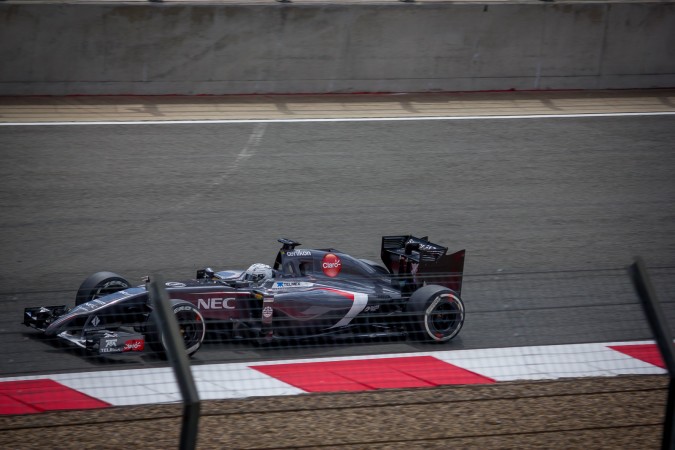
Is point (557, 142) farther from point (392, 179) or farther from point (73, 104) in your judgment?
point (73, 104)

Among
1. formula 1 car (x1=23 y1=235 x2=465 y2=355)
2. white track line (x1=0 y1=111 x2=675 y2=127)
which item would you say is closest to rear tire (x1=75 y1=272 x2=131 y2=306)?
formula 1 car (x1=23 y1=235 x2=465 y2=355)

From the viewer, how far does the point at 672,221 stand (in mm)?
12164

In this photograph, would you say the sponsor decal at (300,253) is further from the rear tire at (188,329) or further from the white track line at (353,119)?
the white track line at (353,119)

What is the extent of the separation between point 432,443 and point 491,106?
1076 cm

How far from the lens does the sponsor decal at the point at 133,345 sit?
7.77 metres

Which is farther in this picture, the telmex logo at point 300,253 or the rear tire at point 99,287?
the telmex logo at point 300,253

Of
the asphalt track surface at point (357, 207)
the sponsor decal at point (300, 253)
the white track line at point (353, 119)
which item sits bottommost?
the sponsor decal at point (300, 253)

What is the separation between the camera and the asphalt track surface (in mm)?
9469

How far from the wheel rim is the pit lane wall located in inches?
328

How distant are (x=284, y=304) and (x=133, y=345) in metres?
1.32

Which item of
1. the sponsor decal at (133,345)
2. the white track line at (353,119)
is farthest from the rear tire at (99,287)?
the white track line at (353,119)

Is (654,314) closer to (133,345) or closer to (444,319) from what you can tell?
(444,319)

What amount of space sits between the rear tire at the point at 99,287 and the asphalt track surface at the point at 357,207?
0.69 feet

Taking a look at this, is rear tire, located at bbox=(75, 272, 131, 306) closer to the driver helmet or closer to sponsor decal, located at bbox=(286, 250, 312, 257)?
the driver helmet
